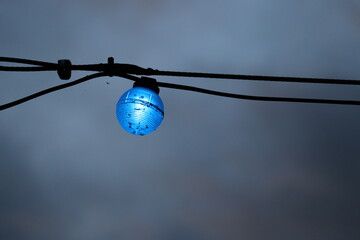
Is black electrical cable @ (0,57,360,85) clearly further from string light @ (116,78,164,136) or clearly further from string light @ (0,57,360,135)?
string light @ (116,78,164,136)

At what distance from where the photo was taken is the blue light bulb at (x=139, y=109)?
366 cm

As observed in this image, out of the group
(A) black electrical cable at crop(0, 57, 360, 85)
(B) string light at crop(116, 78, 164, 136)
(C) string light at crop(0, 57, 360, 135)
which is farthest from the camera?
(B) string light at crop(116, 78, 164, 136)

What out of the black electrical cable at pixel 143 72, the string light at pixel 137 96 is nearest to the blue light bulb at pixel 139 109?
the string light at pixel 137 96

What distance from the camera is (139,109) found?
12.1 feet

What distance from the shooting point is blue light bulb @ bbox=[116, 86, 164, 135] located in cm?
366

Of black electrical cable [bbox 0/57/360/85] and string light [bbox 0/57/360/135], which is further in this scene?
string light [bbox 0/57/360/135]

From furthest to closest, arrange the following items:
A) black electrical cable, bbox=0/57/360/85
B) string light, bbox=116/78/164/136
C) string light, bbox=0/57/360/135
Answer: string light, bbox=116/78/164/136
string light, bbox=0/57/360/135
black electrical cable, bbox=0/57/360/85

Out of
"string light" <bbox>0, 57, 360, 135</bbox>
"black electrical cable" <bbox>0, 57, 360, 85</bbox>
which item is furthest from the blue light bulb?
"black electrical cable" <bbox>0, 57, 360, 85</bbox>

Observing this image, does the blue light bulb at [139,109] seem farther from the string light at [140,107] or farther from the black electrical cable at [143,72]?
the black electrical cable at [143,72]

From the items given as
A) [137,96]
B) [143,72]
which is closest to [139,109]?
[137,96]

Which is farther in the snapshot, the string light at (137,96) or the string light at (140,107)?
the string light at (140,107)

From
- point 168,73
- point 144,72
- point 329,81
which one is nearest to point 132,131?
point 144,72

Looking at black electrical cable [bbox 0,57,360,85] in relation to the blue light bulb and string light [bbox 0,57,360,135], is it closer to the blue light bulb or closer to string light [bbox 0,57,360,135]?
string light [bbox 0,57,360,135]

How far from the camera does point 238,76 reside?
287 cm
